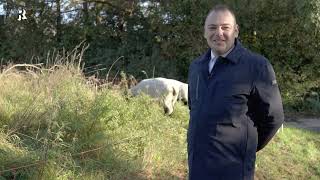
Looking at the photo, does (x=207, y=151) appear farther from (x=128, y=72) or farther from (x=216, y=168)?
(x=128, y=72)

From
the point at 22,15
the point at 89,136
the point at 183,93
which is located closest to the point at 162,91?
the point at 183,93

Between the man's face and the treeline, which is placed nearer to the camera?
the man's face

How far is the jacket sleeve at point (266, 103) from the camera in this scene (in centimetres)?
325

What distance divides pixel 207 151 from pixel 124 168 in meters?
2.51

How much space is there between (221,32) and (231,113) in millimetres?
539

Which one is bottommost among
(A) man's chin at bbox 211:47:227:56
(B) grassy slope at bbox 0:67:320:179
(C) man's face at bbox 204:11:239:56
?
(B) grassy slope at bbox 0:67:320:179

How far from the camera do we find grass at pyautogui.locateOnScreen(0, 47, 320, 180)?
5.31 m

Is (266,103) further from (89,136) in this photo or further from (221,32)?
(89,136)

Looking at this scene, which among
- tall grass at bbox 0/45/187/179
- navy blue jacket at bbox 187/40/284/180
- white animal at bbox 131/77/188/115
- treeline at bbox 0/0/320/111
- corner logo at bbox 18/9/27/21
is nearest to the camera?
navy blue jacket at bbox 187/40/284/180

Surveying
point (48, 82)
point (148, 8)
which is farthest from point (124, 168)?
point (148, 8)

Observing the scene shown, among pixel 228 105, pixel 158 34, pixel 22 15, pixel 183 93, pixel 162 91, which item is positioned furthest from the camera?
pixel 22 15

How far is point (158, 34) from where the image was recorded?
14516mm

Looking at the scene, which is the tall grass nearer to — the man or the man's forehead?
the man

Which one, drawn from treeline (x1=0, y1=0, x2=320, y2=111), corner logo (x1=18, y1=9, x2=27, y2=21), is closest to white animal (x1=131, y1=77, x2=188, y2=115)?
treeline (x1=0, y1=0, x2=320, y2=111)
